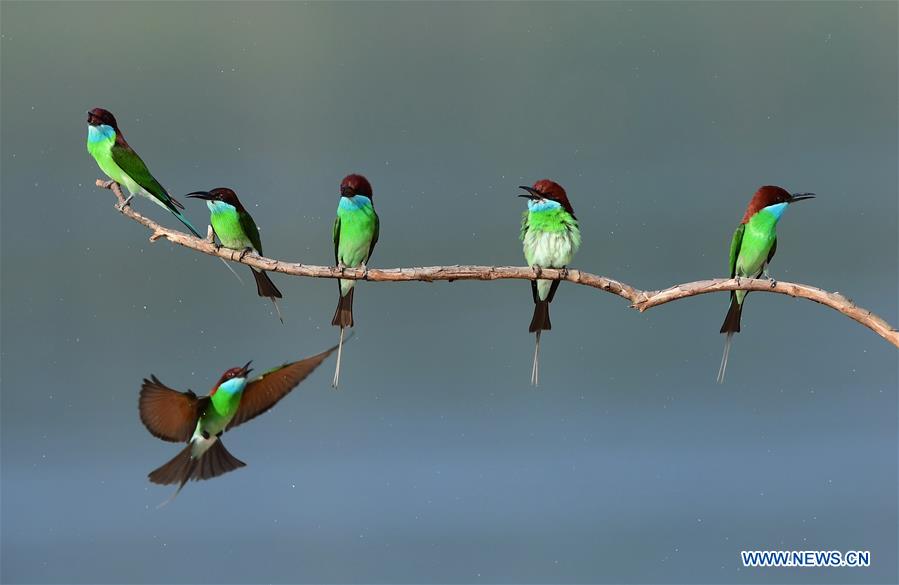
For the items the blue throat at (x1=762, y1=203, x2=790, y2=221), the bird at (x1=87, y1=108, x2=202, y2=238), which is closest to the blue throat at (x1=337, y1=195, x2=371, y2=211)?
the bird at (x1=87, y1=108, x2=202, y2=238)

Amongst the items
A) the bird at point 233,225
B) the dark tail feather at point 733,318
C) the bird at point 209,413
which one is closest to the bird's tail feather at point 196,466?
the bird at point 209,413

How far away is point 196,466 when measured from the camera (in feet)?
9.77

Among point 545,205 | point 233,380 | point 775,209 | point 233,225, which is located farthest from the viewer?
point 775,209

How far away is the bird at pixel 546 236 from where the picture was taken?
3.33m

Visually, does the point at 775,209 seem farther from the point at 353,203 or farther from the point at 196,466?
the point at 196,466

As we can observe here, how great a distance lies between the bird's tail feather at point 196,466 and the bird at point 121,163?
666 millimetres

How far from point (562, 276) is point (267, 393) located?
931mm

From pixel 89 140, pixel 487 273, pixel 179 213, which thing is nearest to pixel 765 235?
pixel 487 273

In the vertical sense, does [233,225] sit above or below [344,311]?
above

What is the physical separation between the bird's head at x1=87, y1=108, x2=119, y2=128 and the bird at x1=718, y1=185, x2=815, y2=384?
6.63ft

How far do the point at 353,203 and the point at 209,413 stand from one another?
770mm

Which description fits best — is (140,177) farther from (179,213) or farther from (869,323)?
(869,323)

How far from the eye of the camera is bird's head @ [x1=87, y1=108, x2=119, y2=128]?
3334 millimetres

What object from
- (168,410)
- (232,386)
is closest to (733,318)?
(232,386)
